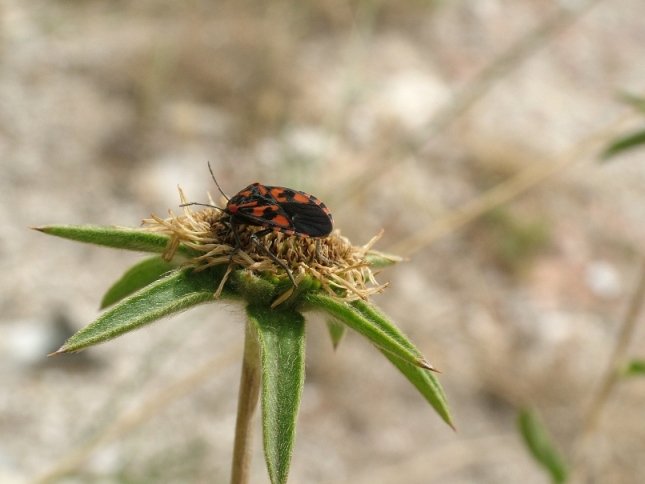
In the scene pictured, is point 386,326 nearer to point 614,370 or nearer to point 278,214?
point 278,214

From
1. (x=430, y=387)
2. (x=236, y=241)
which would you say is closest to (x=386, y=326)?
(x=430, y=387)

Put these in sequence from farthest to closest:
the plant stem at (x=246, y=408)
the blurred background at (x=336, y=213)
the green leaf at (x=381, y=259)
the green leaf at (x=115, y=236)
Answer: the blurred background at (x=336, y=213)
the green leaf at (x=381, y=259)
the plant stem at (x=246, y=408)
the green leaf at (x=115, y=236)

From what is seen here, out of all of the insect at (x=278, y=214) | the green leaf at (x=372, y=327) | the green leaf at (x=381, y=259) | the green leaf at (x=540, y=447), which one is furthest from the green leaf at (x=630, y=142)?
the green leaf at (x=372, y=327)

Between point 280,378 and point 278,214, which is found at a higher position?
point 278,214

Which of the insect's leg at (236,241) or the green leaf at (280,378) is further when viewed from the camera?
the insect's leg at (236,241)

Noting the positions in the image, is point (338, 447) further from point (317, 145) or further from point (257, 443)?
point (317, 145)

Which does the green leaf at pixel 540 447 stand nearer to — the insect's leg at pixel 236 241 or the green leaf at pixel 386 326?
the green leaf at pixel 386 326

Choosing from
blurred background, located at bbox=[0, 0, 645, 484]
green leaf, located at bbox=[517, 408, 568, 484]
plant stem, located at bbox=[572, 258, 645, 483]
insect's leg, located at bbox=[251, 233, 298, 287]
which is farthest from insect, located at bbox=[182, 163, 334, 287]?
plant stem, located at bbox=[572, 258, 645, 483]
